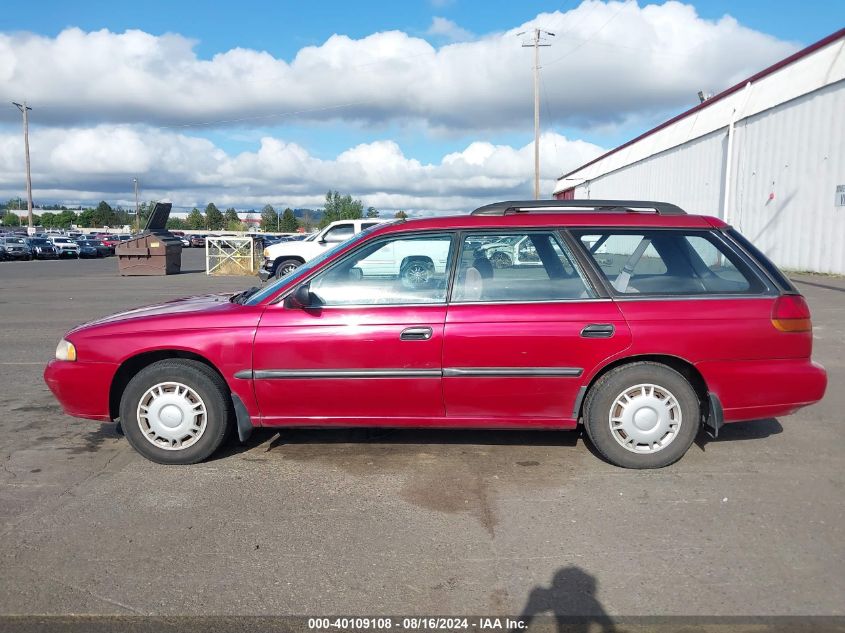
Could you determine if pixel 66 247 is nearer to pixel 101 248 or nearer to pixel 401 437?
pixel 101 248

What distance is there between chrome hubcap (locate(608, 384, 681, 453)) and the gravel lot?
0.25 metres

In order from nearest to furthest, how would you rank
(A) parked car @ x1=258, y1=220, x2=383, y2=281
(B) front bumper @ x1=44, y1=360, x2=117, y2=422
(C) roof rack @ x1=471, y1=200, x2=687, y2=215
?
1. (B) front bumper @ x1=44, y1=360, x2=117, y2=422
2. (C) roof rack @ x1=471, y1=200, x2=687, y2=215
3. (A) parked car @ x1=258, y1=220, x2=383, y2=281

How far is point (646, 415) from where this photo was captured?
4414mm

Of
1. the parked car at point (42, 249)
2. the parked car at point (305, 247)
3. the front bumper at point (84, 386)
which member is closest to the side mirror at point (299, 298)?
the front bumper at point (84, 386)

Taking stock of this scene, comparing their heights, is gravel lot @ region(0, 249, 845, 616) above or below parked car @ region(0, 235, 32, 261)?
below

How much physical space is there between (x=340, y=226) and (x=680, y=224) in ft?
49.6

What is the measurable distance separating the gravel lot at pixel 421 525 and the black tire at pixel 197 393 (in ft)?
0.37

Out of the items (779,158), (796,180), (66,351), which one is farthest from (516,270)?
(779,158)

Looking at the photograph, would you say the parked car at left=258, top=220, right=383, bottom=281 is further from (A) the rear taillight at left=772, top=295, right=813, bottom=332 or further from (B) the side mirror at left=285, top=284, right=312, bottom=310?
(A) the rear taillight at left=772, top=295, right=813, bottom=332

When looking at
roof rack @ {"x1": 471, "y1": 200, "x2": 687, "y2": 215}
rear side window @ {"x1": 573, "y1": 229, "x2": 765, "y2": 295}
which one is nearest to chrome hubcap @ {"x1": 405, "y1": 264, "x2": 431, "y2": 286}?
roof rack @ {"x1": 471, "y1": 200, "x2": 687, "y2": 215}

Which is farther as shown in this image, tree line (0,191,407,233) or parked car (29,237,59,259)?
tree line (0,191,407,233)

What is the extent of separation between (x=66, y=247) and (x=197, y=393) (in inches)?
1814


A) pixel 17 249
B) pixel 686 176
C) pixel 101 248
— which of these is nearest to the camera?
pixel 686 176

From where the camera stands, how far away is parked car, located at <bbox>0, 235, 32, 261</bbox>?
1614 inches
